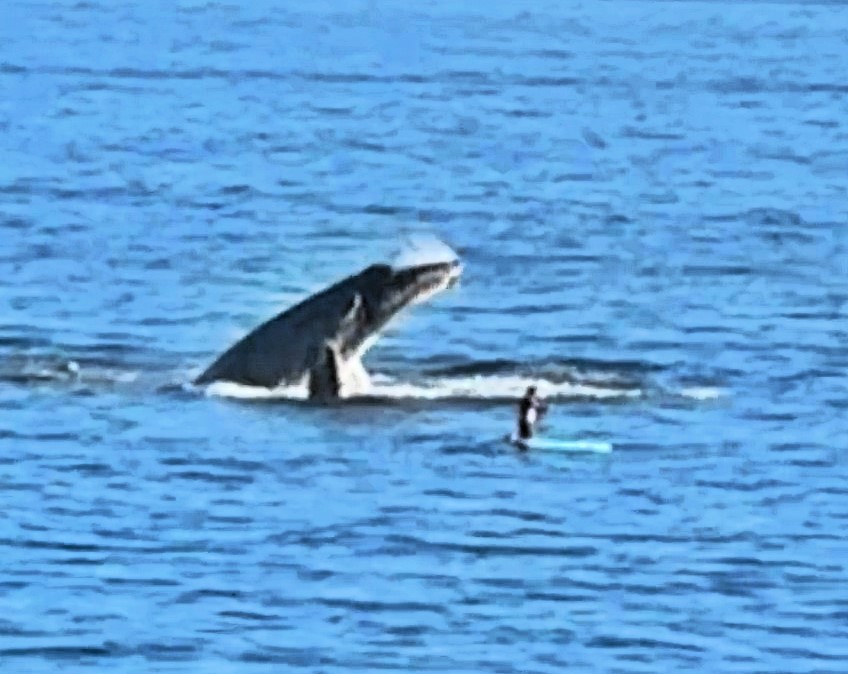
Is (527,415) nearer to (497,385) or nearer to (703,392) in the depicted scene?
(497,385)

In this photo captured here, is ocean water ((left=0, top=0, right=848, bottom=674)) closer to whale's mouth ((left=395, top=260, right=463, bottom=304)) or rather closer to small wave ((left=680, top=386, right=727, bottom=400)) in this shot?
small wave ((left=680, top=386, right=727, bottom=400))

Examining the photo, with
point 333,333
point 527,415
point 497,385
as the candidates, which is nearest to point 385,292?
point 333,333

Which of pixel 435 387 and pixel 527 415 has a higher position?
pixel 435 387

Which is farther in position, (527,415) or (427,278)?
(427,278)

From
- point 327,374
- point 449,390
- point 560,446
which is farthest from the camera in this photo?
point 449,390

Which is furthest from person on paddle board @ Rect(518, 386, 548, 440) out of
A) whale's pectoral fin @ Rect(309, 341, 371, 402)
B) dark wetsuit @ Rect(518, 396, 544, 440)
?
whale's pectoral fin @ Rect(309, 341, 371, 402)

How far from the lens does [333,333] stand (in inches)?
1793

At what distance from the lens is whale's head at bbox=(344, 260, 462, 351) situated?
1795 inches

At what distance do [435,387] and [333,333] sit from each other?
5.95 ft

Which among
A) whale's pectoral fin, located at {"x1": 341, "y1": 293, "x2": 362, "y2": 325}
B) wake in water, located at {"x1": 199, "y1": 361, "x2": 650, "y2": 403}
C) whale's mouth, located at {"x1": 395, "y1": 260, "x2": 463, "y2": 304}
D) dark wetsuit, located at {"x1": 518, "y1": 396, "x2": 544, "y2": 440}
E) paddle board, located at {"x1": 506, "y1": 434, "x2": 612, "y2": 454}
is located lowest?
paddle board, located at {"x1": 506, "y1": 434, "x2": 612, "y2": 454}

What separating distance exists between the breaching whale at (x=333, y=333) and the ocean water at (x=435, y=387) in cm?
50

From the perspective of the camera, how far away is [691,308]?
5562 cm

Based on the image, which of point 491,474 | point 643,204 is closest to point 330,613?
point 491,474

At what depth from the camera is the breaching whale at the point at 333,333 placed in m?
45.3
